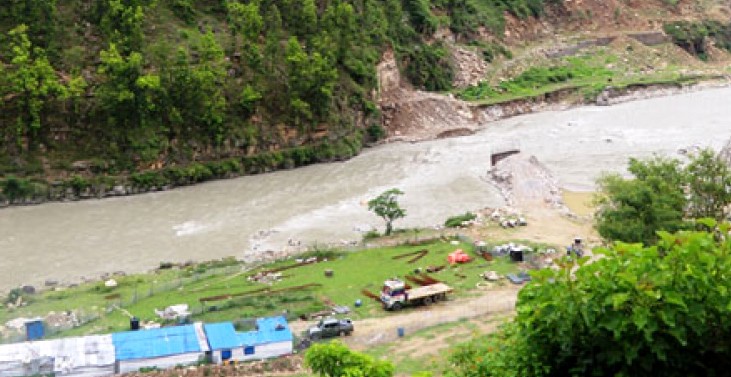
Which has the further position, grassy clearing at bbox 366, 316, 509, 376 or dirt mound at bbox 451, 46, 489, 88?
dirt mound at bbox 451, 46, 489, 88

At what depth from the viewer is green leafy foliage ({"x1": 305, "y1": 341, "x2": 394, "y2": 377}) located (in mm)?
14159

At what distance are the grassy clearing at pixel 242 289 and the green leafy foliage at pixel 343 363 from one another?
14.4 metres

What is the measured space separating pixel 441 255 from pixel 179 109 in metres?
25.4

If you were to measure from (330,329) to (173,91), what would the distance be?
31.3 m

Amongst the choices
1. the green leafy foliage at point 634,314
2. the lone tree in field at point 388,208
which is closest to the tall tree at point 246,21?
the lone tree in field at point 388,208

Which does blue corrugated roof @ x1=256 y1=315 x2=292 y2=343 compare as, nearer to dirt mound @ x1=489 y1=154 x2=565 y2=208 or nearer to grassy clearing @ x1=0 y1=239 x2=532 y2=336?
grassy clearing @ x1=0 y1=239 x2=532 y2=336

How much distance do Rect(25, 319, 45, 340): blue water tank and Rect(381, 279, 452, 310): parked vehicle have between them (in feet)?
38.6

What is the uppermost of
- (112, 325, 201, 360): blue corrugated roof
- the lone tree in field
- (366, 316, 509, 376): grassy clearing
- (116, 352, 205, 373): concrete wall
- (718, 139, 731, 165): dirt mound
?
(718, 139, 731, 165): dirt mound

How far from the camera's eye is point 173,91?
54.3 m

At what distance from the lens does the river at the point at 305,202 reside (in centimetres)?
4062

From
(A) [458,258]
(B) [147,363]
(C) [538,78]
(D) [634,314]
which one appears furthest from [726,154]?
(C) [538,78]

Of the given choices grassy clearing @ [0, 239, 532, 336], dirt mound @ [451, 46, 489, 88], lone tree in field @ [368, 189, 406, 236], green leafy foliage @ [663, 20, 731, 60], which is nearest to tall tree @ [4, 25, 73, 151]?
grassy clearing @ [0, 239, 532, 336]

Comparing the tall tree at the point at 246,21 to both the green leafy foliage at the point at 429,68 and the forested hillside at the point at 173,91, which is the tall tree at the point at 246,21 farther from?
the green leafy foliage at the point at 429,68

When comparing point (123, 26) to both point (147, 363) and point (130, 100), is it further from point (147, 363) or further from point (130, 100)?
point (147, 363)
